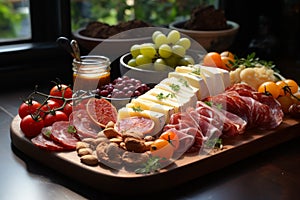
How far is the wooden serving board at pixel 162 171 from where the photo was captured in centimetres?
130

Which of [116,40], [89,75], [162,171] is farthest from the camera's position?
[116,40]

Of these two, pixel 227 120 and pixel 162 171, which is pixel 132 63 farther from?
pixel 162 171

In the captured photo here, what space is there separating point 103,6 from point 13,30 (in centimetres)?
47

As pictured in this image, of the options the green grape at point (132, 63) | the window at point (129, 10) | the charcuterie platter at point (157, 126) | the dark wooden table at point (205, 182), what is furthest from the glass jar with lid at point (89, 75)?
the window at point (129, 10)

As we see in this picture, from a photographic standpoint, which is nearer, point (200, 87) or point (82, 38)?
point (200, 87)

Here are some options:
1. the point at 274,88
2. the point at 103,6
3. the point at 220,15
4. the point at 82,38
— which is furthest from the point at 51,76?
the point at 274,88

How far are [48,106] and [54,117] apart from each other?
0.20ft

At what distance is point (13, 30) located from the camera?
92.2 inches

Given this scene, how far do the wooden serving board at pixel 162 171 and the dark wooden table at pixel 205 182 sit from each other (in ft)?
0.05

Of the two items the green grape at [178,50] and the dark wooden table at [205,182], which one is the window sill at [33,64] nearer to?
the green grape at [178,50]

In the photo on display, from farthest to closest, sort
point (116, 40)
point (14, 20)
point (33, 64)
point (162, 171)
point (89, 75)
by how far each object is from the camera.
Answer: point (14, 20) < point (33, 64) < point (116, 40) < point (89, 75) < point (162, 171)

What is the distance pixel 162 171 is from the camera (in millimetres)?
1323

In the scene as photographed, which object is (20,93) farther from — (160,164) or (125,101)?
(160,164)

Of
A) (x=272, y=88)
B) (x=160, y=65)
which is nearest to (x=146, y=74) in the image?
(x=160, y=65)
